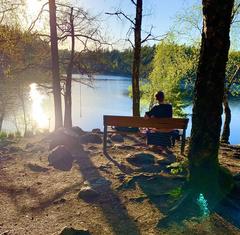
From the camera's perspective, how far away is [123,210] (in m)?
6.35

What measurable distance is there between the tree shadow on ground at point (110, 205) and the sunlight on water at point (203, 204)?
A: 1.18m

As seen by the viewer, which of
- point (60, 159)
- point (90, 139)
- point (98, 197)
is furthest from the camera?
point (90, 139)

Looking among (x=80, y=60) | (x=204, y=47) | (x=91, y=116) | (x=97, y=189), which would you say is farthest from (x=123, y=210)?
(x=91, y=116)

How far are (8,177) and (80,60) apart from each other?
15815mm

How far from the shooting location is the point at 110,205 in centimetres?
665

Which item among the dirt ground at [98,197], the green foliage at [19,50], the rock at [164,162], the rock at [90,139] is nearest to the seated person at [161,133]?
the dirt ground at [98,197]

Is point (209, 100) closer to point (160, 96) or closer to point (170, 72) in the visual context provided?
point (160, 96)

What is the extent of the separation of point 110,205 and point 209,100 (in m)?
2.71

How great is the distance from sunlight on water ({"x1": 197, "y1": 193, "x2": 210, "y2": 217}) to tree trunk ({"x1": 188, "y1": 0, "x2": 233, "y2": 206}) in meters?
0.08

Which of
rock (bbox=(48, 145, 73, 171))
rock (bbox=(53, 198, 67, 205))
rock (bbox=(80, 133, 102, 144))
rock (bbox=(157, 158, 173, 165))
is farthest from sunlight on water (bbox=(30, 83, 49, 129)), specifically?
rock (bbox=(53, 198, 67, 205))

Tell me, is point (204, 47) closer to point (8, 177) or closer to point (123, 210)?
point (123, 210)

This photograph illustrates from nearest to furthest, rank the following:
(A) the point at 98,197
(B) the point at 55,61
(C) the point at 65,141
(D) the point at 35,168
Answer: (A) the point at 98,197 → (D) the point at 35,168 → (C) the point at 65,141 → (B) the point at 55,61

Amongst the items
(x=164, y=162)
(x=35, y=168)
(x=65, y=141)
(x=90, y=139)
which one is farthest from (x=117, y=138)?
(x=164, y=162)

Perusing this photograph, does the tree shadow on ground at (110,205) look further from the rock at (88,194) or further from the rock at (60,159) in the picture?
the rock at (60,159)
